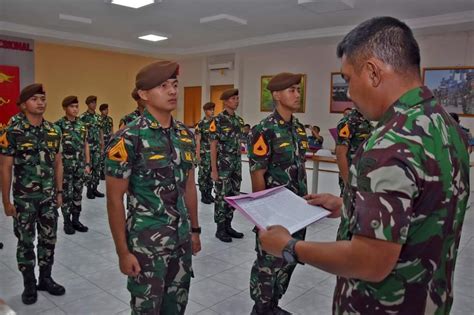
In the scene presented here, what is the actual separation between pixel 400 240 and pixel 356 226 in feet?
0.31

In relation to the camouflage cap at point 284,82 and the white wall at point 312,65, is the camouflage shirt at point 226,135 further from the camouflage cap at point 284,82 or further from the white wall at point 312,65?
the white wall at point 312,65

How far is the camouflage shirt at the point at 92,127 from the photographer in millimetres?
6485

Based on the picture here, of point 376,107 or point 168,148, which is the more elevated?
point 376,107

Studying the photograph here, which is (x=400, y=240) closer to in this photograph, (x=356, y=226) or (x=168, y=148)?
(x=356, y=226)

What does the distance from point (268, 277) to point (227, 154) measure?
2.61 m

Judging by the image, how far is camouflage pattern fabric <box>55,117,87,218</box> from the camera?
4.52m

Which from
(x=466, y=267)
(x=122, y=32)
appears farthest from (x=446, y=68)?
(x=122, y=32)

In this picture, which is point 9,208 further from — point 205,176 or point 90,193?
point 205,176

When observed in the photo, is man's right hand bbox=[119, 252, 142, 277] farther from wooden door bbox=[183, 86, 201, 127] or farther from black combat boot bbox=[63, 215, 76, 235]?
wooden door bbox=[183, 86, 201, 127]

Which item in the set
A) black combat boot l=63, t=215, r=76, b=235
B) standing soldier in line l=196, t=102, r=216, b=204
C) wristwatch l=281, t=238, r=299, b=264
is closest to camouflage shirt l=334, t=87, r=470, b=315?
wristwatch l=281, t=238, r=299, b=264

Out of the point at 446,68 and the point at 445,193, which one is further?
the point at 446,68

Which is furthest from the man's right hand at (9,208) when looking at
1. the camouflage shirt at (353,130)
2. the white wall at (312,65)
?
the white wall at (312,65)

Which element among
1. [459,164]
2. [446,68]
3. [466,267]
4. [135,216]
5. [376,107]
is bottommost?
[466,267]

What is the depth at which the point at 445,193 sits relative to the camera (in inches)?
33.8
